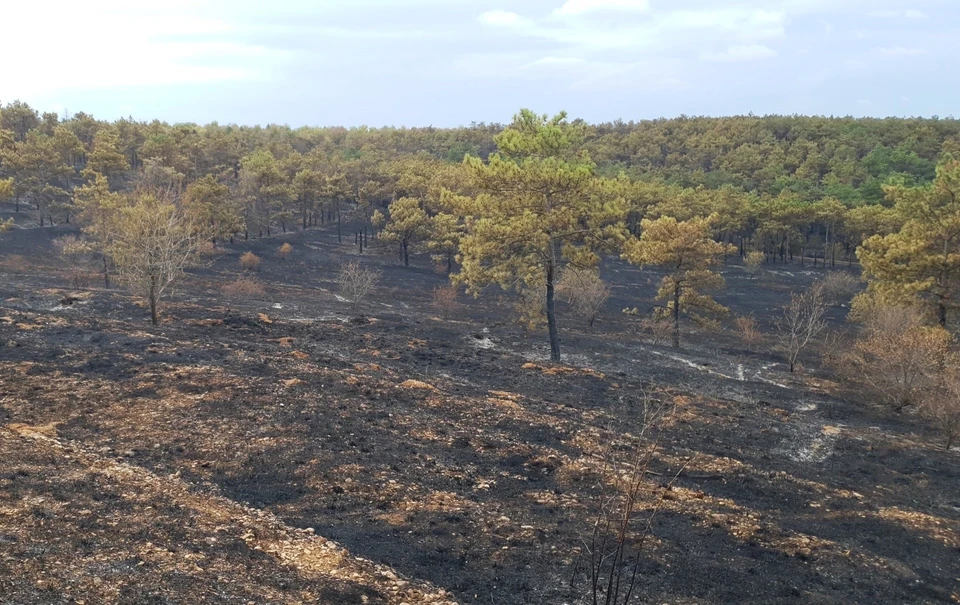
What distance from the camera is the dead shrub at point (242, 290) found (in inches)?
1251

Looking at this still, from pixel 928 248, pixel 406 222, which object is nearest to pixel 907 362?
pixel 928 248

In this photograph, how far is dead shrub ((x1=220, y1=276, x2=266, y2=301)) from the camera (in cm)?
3177

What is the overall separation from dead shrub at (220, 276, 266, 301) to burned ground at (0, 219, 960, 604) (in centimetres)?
1226

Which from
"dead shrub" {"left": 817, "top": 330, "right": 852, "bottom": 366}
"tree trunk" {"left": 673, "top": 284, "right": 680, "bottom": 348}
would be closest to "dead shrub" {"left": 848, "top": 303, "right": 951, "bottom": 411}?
"dead shrub" {"left": 817, "top": 330, "right": 852, "bottom": 366}

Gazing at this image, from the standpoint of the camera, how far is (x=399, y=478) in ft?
31.6

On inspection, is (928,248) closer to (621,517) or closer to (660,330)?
(660,330)

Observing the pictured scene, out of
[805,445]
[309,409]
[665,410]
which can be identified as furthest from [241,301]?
[805,445]

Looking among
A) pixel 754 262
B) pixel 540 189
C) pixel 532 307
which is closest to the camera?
pixel 540 189

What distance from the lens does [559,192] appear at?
65.0ft

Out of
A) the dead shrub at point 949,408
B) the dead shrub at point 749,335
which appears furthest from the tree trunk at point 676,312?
the dead shrub at point 949,408

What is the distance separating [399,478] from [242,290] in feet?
85.7

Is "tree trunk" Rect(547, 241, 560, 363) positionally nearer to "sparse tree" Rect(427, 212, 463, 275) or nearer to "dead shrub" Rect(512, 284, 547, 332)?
"dead shrub" Rect(512, 284, 547, 332)

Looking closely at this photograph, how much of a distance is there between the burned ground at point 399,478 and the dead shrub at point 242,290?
40.2ft

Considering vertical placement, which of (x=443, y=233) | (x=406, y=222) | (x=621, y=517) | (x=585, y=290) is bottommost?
(x=621, y=517)
